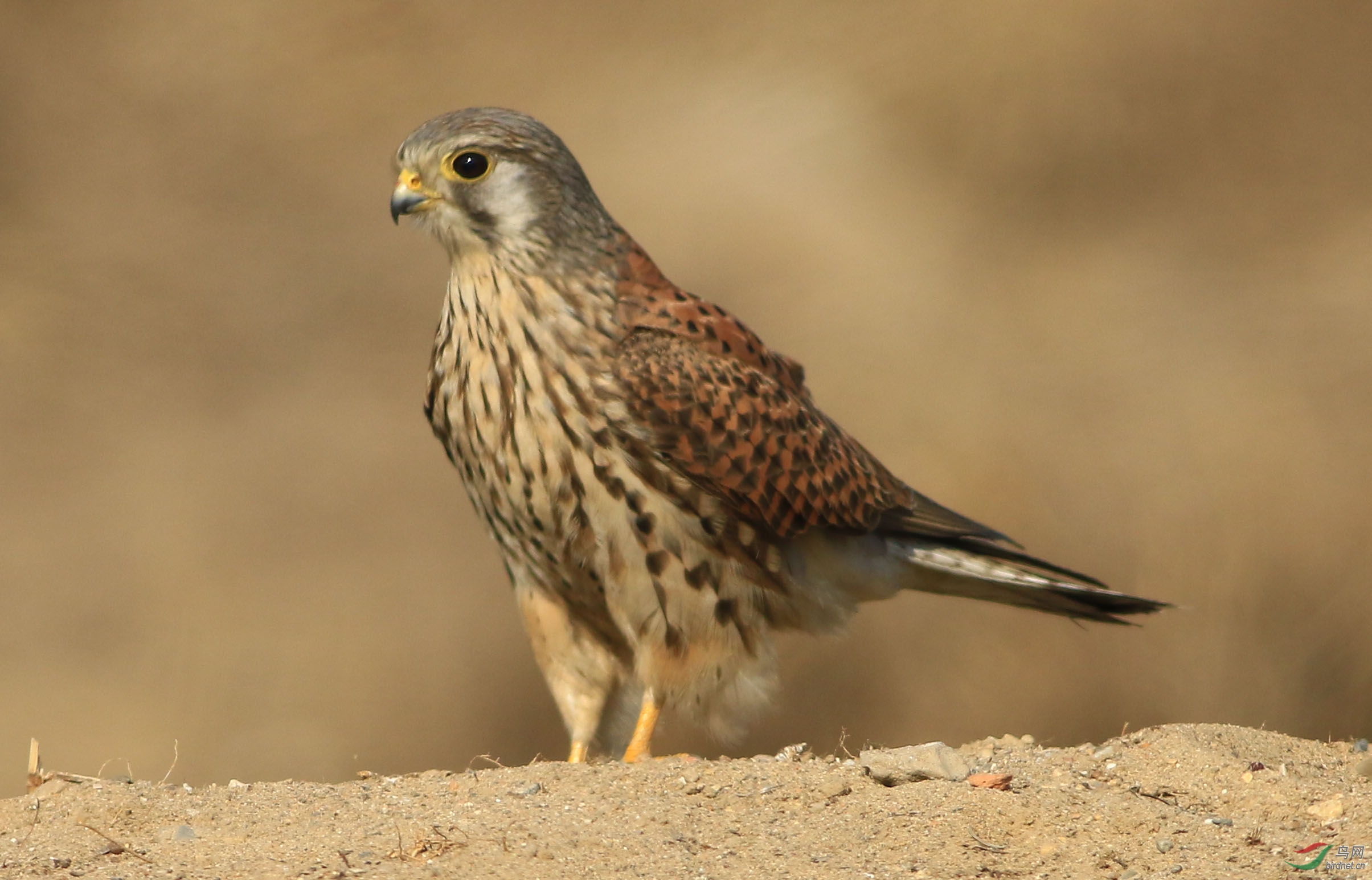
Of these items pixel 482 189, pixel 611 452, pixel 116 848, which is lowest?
pixel 116 848

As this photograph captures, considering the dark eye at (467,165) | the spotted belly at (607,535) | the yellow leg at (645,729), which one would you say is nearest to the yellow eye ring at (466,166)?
the dark eye at (467,165)

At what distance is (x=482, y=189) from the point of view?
3.96 metres

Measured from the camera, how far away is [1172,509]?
916 cm

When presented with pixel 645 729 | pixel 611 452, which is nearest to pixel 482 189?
pixel 611 452

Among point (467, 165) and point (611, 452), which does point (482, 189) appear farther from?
point (611, 452)

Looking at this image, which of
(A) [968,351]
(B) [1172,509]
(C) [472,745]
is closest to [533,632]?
(C) [472,745]

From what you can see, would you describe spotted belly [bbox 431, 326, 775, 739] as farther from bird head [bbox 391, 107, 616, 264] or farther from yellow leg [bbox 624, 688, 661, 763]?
bird head [bbox 391, 107, 616, 264]

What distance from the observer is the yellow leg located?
410 cm

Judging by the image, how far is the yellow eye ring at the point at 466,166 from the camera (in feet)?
13.0

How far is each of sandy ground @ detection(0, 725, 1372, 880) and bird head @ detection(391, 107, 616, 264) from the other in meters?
1.31

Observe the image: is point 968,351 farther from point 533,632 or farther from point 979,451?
point 533,632

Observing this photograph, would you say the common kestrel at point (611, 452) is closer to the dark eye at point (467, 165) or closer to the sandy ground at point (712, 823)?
the dark eye at point (467, 165)

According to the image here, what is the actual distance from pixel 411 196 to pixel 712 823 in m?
1.75

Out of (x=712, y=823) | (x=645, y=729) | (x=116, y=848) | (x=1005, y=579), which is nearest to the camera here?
(x=116, y=848)
